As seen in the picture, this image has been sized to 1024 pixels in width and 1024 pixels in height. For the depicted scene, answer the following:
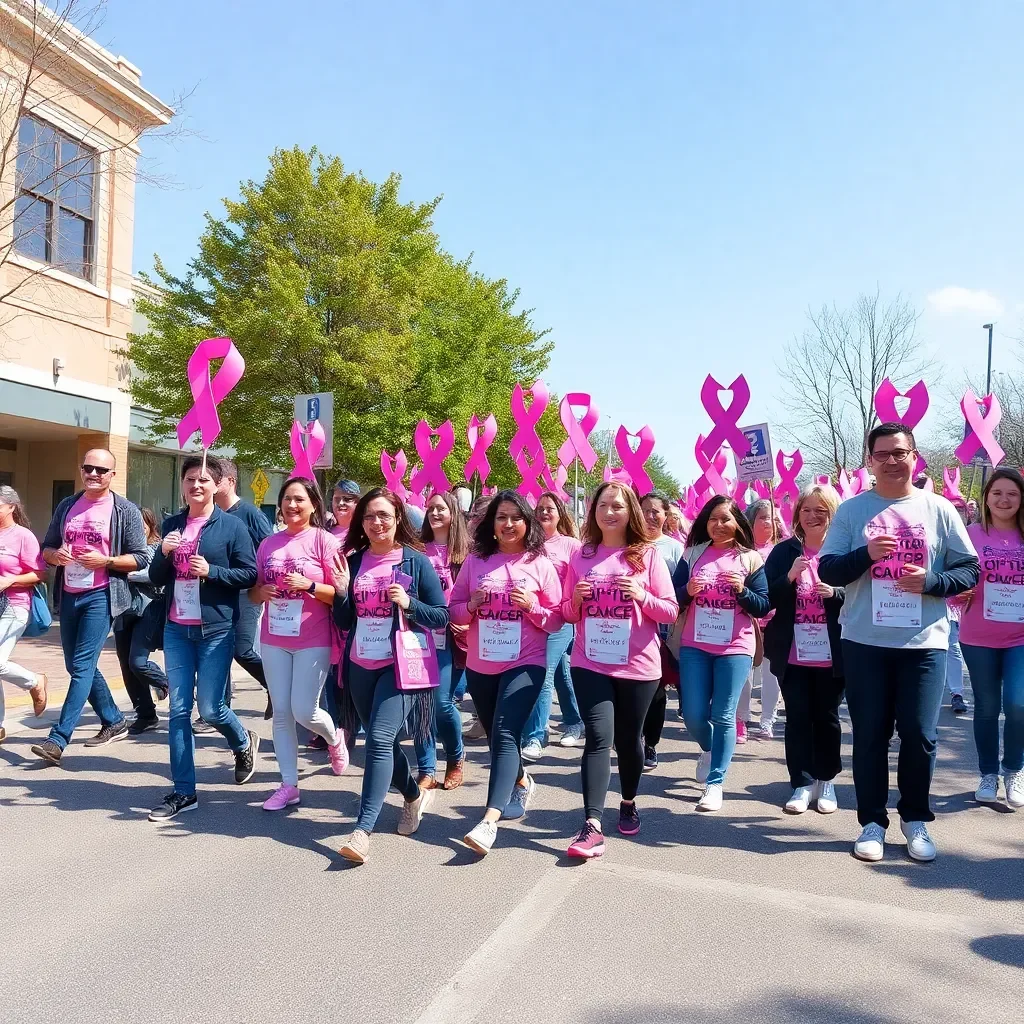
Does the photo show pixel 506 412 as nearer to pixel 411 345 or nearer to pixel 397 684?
pixel 411 345

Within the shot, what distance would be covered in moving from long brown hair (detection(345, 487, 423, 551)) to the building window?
9.77 meters

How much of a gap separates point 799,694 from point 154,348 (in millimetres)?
14582

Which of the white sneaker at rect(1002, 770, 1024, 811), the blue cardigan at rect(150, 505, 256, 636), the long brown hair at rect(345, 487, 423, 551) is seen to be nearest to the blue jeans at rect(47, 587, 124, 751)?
the blue cardigan at rect(150, 505, 256, 636)

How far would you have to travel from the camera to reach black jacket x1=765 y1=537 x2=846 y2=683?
4.96 metres

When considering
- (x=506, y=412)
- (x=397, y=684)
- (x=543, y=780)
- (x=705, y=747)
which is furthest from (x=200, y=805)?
(x=506, y=412)

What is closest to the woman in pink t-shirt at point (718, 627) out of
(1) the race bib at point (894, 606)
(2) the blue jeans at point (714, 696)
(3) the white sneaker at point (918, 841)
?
(2) the blue jeans at point (714, 696)

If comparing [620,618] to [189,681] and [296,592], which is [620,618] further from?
[189,681]

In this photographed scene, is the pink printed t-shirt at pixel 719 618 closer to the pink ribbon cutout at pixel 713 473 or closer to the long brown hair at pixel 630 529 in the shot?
the long brown hair at pixel 630 529

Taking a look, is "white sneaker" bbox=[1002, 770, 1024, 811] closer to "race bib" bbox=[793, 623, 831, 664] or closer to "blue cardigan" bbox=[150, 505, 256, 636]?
"race bib" bbox=[793, 623, 831, 664]

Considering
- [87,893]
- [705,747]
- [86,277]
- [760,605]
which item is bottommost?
[87,893]

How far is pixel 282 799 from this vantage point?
5020mm

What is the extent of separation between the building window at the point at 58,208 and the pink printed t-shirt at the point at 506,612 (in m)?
10.4

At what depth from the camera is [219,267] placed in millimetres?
16938

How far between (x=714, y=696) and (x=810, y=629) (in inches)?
26.0
